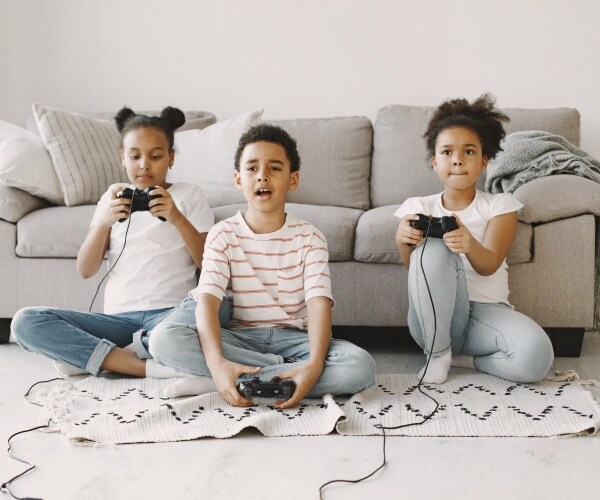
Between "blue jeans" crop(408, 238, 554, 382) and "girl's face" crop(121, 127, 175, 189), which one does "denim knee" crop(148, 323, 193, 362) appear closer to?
"girl's face" crop(121, 127, 175, 189)

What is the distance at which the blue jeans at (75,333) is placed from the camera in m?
2.12

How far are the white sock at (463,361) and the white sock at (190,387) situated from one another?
70cm

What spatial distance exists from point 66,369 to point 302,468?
93cm

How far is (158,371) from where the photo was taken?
7.04 ft

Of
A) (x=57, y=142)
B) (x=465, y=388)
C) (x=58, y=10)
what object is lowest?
(x=465, y=388)

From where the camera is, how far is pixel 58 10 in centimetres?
362

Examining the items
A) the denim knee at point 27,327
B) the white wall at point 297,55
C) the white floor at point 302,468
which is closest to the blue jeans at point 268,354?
the white floor at point 302,468

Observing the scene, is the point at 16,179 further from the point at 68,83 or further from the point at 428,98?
the point at 428,98

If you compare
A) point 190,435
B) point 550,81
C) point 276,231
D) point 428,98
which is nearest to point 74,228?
point 276,231

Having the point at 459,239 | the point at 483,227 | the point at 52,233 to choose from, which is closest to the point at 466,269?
the point at 483,227

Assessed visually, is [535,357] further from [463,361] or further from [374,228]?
[374,228]

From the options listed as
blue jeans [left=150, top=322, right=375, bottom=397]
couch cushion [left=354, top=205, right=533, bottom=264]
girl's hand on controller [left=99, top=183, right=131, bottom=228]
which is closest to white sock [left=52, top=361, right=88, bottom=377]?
blue jeans [left=150, top=322, right=375, bottom=397]

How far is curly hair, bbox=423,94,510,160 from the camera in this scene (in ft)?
7.41

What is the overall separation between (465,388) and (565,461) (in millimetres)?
507
